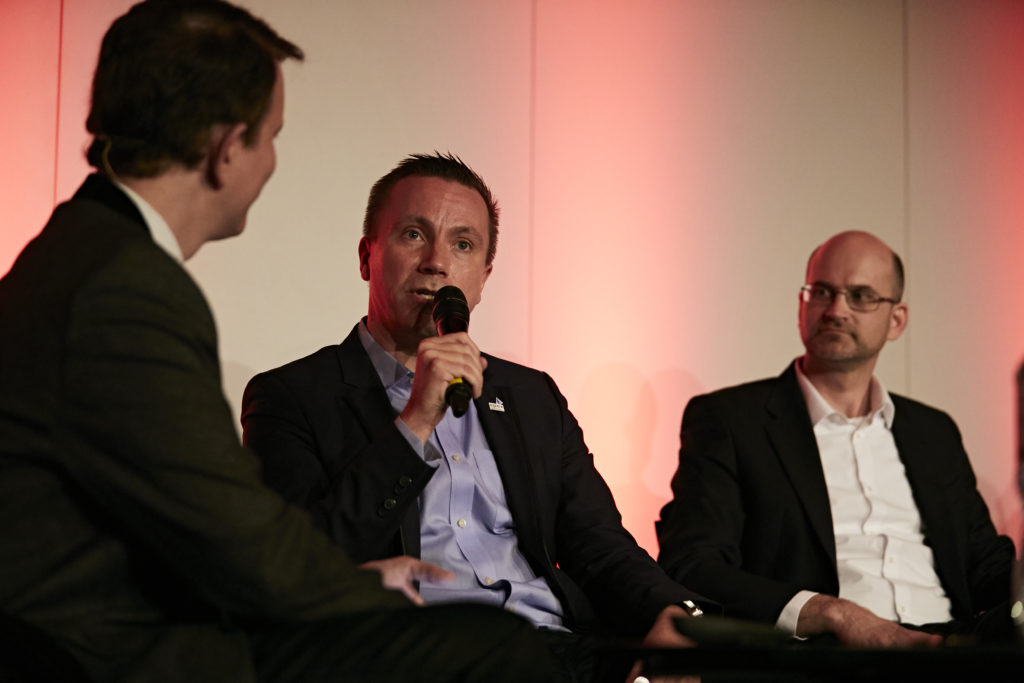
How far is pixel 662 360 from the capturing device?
12.4 feet

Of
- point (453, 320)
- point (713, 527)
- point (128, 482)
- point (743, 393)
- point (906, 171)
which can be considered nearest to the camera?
point (128, 482)

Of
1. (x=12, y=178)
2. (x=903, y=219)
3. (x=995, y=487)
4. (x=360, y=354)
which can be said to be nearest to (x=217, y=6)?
(x=360, y=354)

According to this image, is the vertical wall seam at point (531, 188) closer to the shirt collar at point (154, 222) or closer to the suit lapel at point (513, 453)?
the suit lapel at point (513, 453)

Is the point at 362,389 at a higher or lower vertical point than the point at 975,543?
higher

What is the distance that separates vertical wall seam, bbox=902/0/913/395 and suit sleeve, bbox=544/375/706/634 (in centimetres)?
196

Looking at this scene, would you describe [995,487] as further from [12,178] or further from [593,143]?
[12,178]

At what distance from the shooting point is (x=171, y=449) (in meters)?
1.22

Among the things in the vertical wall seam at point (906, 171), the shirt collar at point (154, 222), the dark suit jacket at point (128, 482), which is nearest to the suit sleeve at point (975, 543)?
the vertical wall seam at point (906, 171)

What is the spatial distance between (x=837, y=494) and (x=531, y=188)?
4.69 ft

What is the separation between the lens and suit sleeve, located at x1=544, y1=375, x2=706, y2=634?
2248 millimetres

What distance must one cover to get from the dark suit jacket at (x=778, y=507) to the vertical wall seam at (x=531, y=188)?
0.70m

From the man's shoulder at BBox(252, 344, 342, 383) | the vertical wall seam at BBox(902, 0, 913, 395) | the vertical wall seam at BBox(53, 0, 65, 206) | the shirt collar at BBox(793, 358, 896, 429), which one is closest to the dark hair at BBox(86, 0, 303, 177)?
the man's shoulder at BBox(252, 344, 342, 383)

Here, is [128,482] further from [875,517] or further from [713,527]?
[875,517]

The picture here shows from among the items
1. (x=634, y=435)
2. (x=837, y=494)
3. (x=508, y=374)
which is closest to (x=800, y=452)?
(x=837, y=494)
